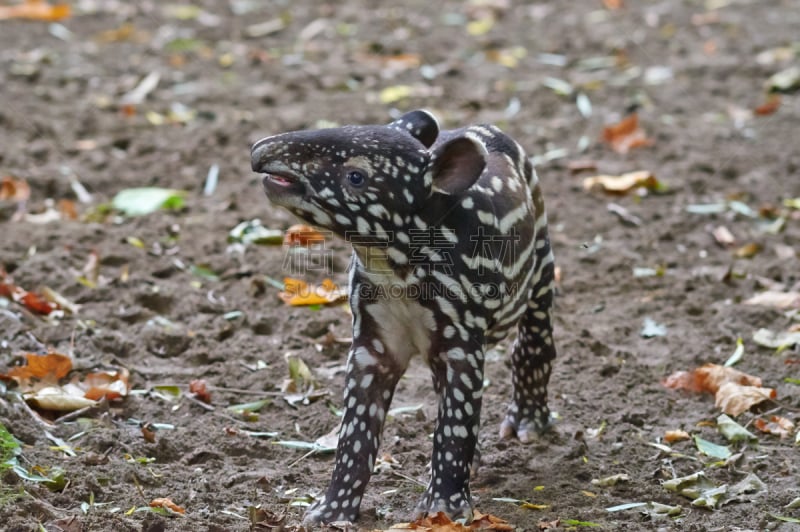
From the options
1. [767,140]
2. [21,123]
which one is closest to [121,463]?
[21,123]

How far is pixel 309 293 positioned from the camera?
7977mm

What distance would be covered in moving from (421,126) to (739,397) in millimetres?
2574

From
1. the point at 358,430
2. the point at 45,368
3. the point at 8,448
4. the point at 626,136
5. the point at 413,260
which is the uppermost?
the point at 413,260

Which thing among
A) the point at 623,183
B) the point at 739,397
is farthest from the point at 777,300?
the point at 623,183

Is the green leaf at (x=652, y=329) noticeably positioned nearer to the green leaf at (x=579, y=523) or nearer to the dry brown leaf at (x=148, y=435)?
the green leaf at (x=579, y=523)

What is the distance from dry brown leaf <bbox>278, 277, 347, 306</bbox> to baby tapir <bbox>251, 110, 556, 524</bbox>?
7.53 ft

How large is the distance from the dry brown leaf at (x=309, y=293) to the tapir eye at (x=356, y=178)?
108 inches

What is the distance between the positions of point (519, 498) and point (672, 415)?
4.51 feet

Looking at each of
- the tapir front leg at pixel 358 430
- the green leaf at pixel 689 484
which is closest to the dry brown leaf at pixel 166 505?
the tapir front leg at pixel 358 430

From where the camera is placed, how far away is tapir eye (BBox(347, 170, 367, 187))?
16.6 ft

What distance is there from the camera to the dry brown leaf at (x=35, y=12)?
1450 cm

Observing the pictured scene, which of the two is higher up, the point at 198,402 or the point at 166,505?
the point at 166,505

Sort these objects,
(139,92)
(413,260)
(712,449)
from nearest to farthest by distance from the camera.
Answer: (413,260) → (712,449) → (139,92)

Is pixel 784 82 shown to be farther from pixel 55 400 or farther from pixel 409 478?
pixel 55 400
